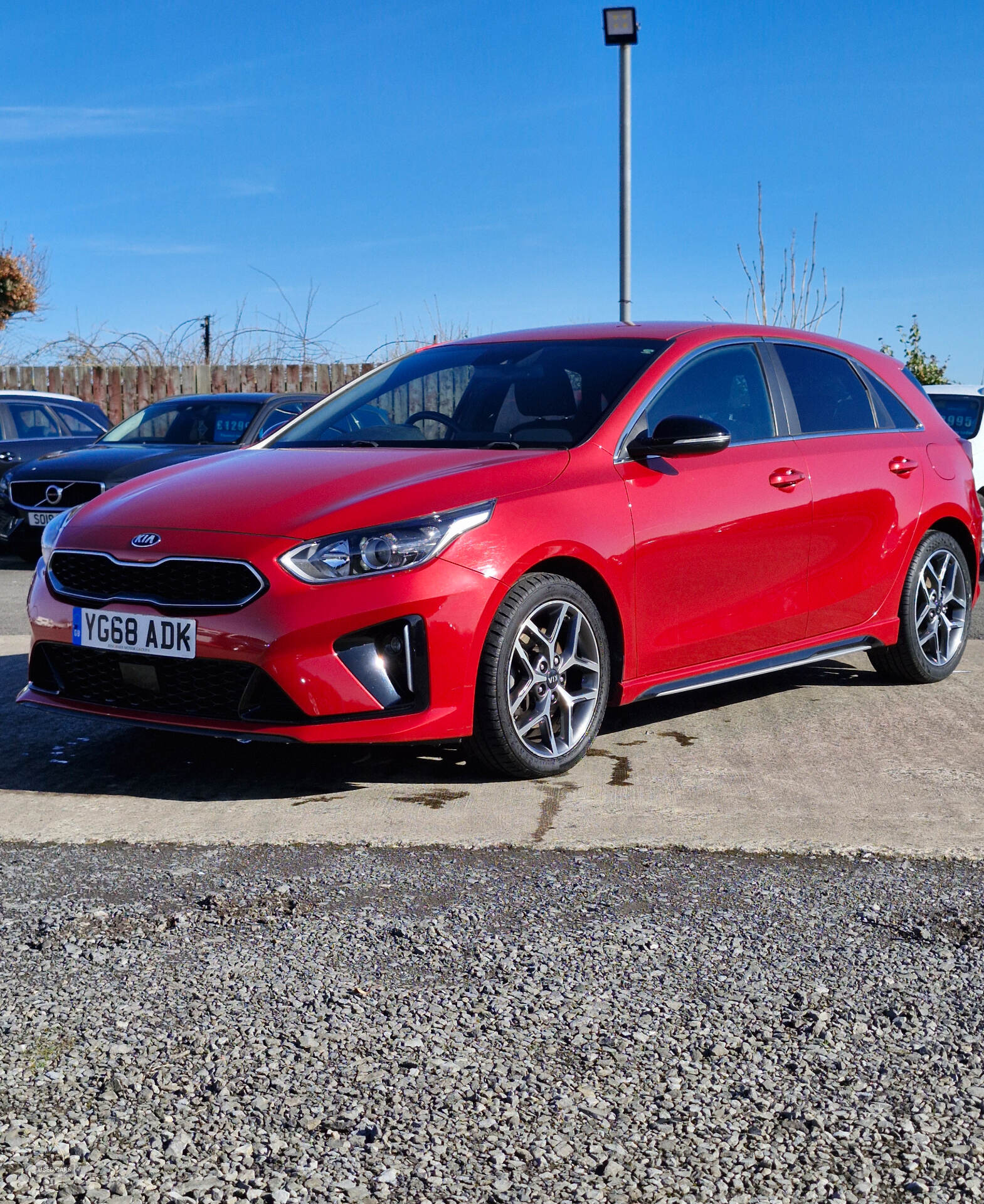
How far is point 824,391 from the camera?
20.6ft

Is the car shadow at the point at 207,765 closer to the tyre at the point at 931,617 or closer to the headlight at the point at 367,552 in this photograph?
the headlight at the point at 367,552

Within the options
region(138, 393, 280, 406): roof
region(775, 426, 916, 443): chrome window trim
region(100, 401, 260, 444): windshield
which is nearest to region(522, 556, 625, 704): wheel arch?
region(775, 426, 916, 443): chrome window trim

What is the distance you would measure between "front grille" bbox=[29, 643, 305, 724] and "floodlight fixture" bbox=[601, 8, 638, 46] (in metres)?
9.37

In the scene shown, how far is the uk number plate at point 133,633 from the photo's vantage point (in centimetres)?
450

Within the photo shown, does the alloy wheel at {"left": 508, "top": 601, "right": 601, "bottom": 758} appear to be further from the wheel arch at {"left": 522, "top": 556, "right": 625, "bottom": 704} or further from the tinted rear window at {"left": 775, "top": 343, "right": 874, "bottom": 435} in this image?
the tinted rear window at {"left": 775, "top": 343, "right": 874, "bottom": 435}

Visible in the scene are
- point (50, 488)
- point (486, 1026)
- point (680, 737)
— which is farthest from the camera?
point (50, 488)

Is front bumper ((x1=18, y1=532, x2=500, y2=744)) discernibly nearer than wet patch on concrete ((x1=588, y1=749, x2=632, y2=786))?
Yes

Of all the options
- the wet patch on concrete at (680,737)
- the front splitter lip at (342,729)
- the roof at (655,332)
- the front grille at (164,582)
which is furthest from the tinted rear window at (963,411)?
the front grille at (164,582)

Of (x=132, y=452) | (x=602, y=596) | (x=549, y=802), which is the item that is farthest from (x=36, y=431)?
(x=549, y=802)

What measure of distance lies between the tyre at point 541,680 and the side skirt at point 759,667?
1.03ft

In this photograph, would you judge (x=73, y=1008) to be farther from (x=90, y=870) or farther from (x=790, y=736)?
(x=790, y=736)

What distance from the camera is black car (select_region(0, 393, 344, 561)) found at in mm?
11688

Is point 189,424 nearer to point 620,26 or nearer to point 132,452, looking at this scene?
point 132,452

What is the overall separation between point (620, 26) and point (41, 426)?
22.2ft
